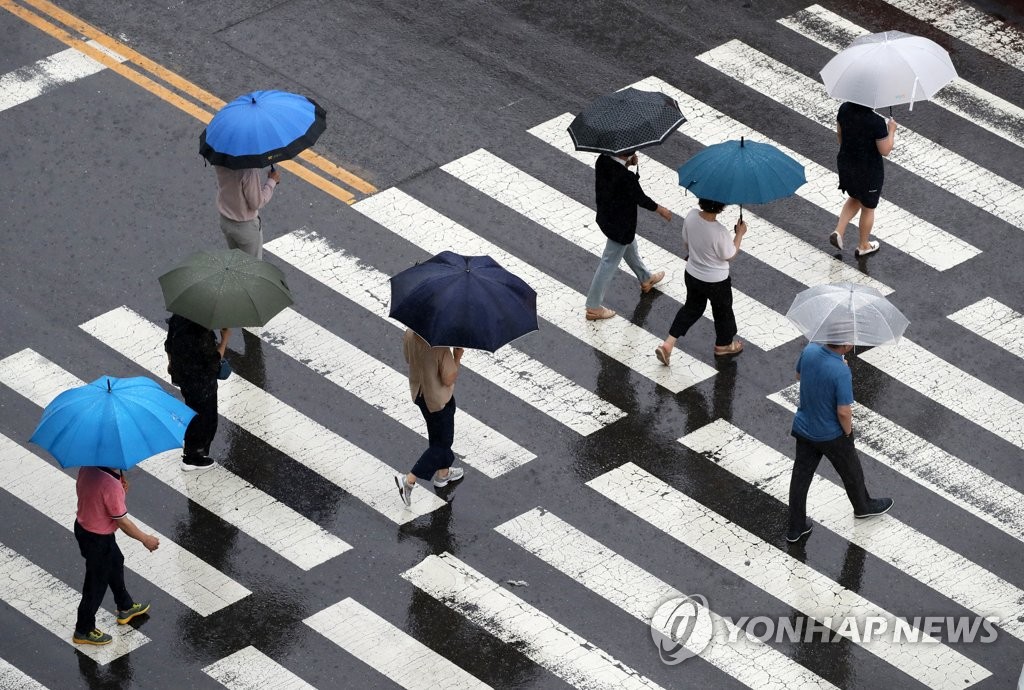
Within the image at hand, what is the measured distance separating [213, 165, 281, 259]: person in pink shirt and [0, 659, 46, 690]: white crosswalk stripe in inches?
168

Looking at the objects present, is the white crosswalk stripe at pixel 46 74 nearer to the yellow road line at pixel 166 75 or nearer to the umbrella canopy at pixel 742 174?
the yellow road line at pixel 166 75

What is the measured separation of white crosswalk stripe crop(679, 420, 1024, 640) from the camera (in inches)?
515

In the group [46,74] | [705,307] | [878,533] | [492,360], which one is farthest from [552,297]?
[46,74]

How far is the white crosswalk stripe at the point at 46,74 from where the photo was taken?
18.1 metres

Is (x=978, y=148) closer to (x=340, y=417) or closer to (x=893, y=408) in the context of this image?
(x=893, y=408)

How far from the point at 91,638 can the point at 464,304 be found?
10.9ft

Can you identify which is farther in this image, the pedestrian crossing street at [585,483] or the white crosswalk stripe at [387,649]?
the pedestrian crossing street at [585,483]

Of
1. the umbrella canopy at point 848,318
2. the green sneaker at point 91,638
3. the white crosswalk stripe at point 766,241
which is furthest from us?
the white crosswalk stripe at point 766,241

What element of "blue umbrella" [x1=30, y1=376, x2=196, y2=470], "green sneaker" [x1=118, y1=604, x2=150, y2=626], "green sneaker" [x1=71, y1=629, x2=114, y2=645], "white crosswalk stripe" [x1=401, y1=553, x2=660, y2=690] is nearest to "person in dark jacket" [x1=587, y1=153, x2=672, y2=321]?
"white crosswalk stripe" [x1=401, y1=553, x2=660, y2=690]

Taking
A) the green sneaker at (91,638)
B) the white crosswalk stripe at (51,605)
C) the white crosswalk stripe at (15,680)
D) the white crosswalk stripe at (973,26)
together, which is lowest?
the white crosswalk stripe at (15,680)

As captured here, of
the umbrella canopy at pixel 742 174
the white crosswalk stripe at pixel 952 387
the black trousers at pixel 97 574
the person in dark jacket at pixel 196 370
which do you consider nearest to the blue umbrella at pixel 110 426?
the black trousers at pixel 97 574

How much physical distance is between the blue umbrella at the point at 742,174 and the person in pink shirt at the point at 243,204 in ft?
11.1

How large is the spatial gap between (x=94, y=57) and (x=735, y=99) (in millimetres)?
6263

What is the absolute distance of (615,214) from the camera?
1502cm
